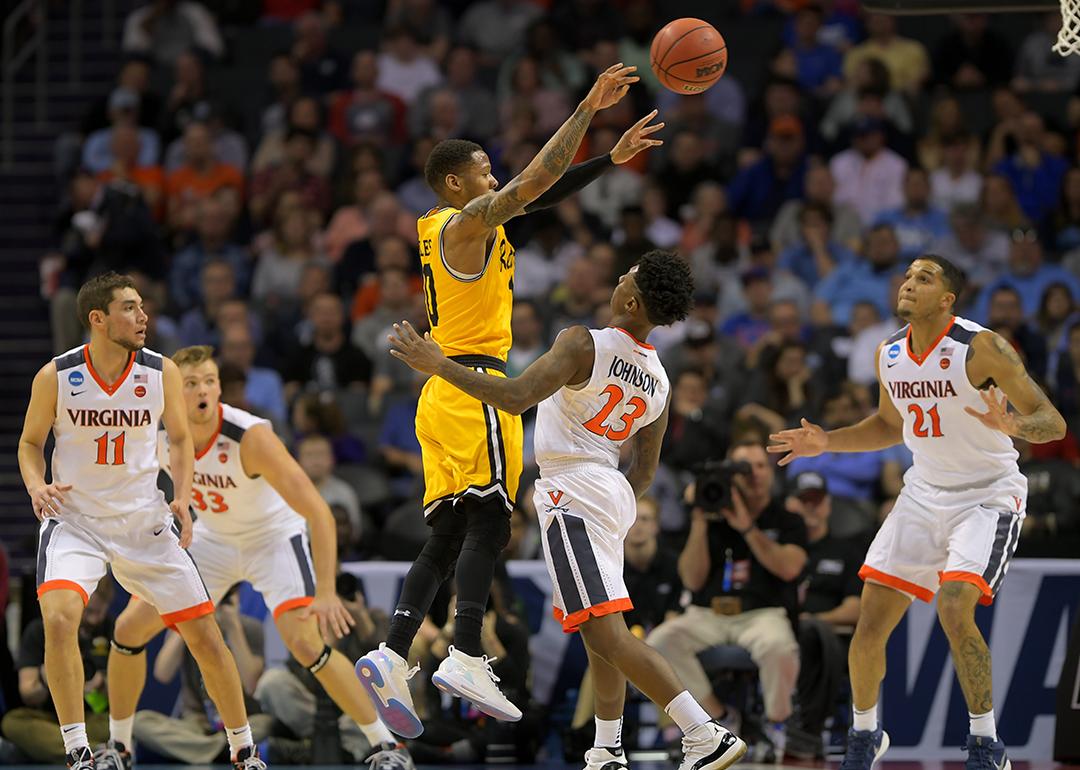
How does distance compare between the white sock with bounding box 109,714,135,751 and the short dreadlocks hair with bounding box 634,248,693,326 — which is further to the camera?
the white sock with bounding box 109,714,135,751

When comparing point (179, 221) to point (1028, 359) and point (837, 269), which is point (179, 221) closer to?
point (837, 269)

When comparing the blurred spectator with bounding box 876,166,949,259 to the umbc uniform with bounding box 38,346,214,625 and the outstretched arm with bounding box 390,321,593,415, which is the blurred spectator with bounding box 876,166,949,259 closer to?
the outstretched arm with bounding box 390,321,593,415

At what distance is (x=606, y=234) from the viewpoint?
621 inches

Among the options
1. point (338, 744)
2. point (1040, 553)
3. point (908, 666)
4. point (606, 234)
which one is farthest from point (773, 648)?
point (606, 234)

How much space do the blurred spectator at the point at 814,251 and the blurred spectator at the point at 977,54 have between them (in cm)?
252

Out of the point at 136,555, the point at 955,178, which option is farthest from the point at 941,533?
the point at 955,178

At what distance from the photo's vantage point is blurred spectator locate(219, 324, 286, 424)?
1402 centimetres

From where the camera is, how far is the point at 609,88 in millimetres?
7531

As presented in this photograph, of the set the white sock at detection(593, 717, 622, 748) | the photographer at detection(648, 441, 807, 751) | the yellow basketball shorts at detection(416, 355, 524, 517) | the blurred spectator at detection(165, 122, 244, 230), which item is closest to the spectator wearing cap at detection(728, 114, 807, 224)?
the blurred spectator at detection(165, 122, 244, 230)

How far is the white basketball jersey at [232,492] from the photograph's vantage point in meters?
9.23

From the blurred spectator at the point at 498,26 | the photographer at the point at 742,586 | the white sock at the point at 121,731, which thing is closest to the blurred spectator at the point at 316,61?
the blurred spectator at the point at 498,26

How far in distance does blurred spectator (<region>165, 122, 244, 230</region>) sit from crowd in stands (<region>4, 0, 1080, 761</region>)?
0.11ft

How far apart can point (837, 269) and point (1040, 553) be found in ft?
14.5

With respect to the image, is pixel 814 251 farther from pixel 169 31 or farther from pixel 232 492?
pixel 169 31
